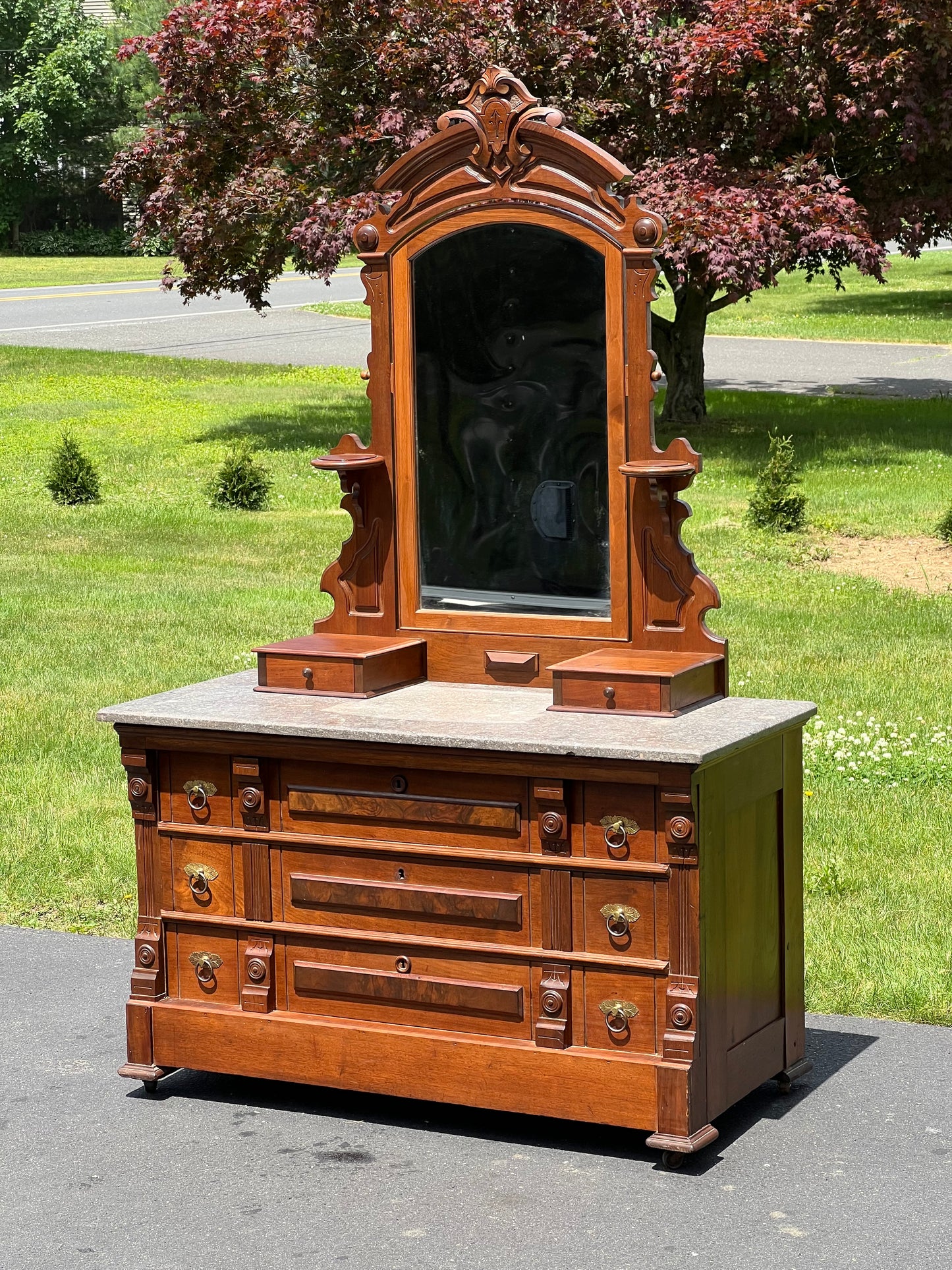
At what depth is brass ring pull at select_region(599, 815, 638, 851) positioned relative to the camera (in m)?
4.78

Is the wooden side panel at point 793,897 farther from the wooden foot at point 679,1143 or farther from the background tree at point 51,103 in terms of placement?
the background tree at point 51,103

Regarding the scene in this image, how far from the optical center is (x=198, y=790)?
5.32 m

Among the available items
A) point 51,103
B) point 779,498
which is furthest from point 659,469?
point 51,103

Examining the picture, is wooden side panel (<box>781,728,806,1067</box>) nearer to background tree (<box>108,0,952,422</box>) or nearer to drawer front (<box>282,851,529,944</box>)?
drawer front (<box>282,851,529,944</box>)

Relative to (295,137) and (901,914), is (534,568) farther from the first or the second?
(295,137)

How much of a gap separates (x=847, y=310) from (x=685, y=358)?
15233 mm

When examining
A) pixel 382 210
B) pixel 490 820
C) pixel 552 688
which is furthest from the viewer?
pixel 382 210

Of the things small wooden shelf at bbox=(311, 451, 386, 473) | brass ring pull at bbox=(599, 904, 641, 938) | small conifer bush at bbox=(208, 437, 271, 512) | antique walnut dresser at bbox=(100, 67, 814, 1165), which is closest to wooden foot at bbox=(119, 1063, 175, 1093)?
antique walnut dresser at bbox=(100, 67, 814, 1165)

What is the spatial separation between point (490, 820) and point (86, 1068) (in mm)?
1578

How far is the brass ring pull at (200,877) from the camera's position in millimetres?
5324

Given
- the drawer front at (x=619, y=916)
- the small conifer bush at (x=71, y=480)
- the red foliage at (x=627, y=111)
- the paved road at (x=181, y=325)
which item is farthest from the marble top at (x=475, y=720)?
the paved road at (x=181, y=325)

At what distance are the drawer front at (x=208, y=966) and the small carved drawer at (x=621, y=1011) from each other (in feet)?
3.59

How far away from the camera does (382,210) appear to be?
5.76 m

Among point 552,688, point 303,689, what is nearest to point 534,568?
point 552,688
